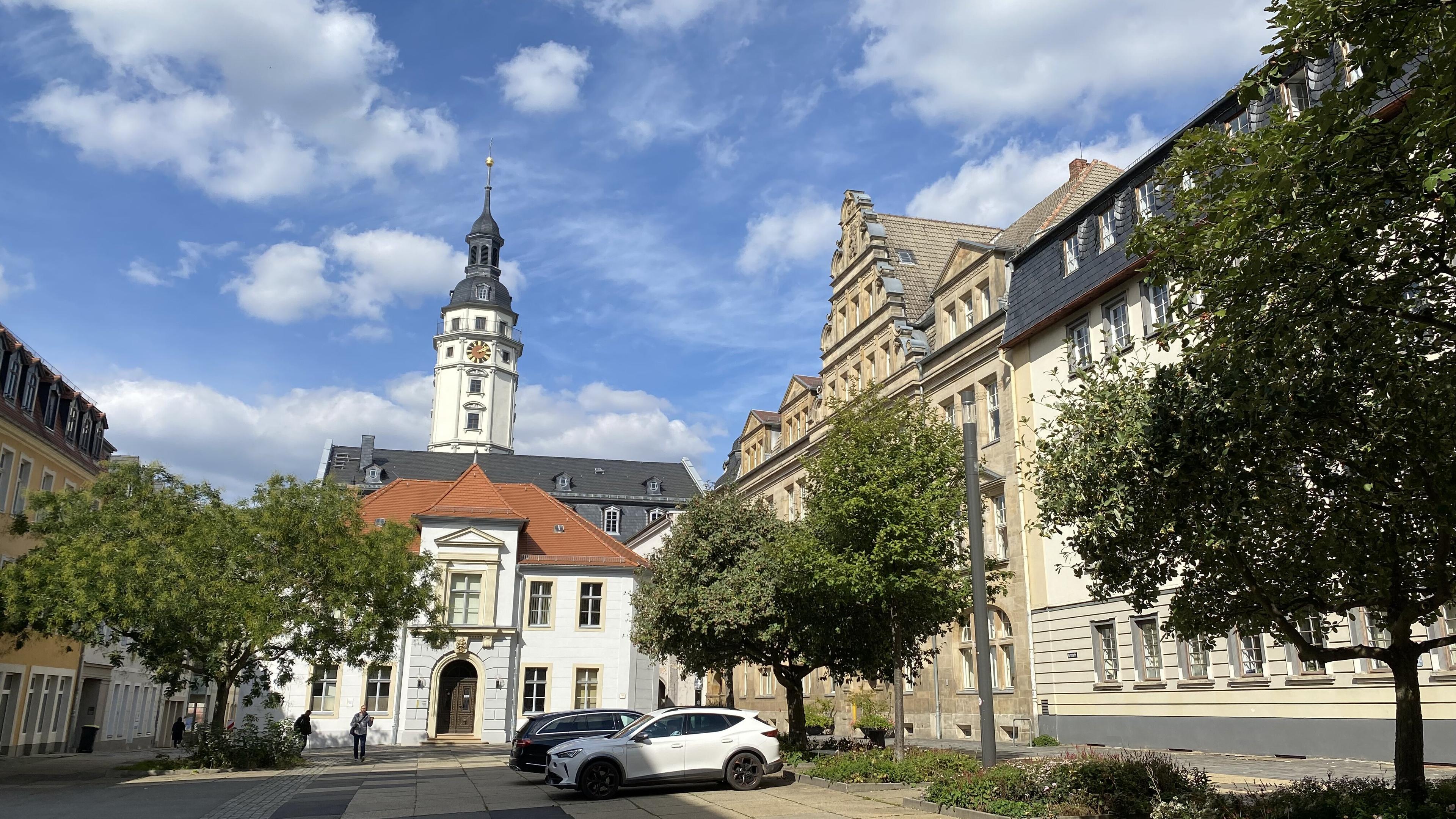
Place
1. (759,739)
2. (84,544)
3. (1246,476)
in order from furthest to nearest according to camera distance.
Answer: (84,544) < (759,739) < (1246,476)

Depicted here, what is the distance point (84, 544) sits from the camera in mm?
26219

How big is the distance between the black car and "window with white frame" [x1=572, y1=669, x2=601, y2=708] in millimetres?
18054

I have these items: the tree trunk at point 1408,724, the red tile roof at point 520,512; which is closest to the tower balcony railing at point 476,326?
the red tile roof at point 520,512

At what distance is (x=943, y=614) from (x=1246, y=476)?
11.4m

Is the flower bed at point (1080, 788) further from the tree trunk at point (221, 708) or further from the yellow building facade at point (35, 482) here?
the yellow building facade at point (35, 482)

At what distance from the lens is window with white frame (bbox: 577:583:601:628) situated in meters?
45.3

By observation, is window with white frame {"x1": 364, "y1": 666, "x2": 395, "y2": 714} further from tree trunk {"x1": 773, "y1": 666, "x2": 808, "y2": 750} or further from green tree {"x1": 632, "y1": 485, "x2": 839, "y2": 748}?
tree trunk {"x1": 773, "y1": 666, "x2": 808, "y2": 750}

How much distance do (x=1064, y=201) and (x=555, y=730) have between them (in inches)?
1011

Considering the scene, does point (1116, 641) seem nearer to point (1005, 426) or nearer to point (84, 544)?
point (1005, 426)

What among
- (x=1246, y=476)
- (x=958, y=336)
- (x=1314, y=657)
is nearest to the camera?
(x=1246, y=476)

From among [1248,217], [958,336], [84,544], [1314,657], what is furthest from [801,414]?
[1248,217]

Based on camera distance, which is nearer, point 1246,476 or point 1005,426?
point 1246,476

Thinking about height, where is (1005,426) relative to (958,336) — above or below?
below

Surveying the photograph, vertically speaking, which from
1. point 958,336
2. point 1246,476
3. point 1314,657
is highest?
point 958,336
